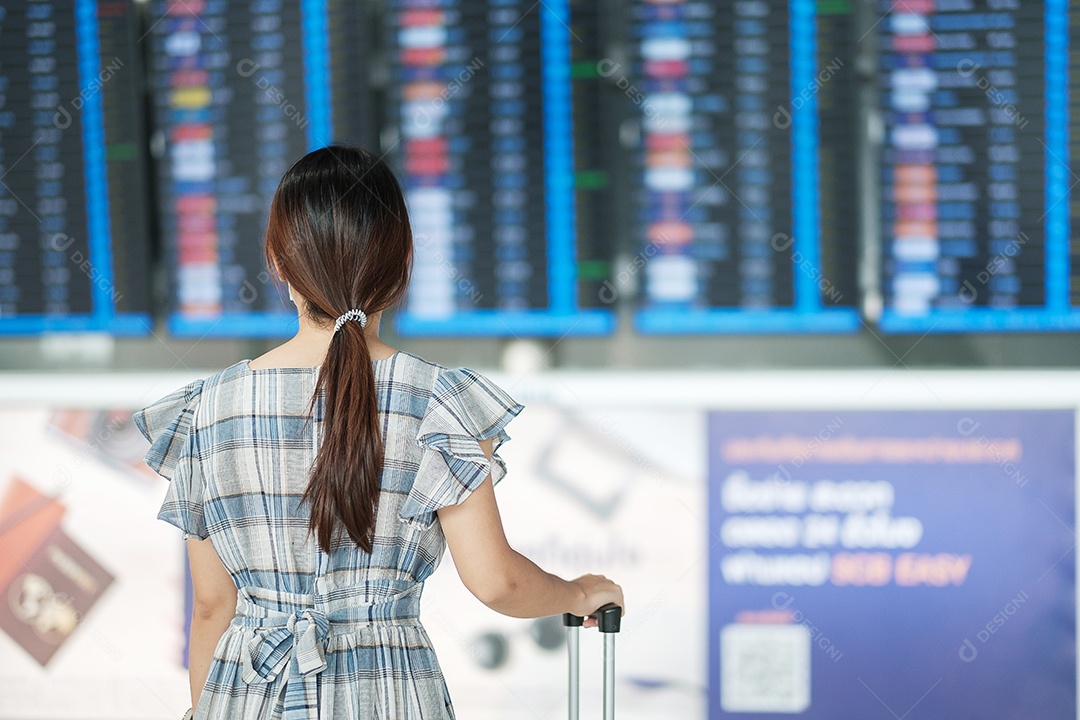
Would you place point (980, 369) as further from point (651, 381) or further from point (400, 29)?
point (400, 29)

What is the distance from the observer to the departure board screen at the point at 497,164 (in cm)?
233

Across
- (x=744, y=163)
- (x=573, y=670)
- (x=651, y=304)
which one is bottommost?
(x=573, y=670)

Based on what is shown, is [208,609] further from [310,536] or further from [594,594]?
[594,594]

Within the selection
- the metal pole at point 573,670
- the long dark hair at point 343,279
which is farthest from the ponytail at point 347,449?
the metal pole at point 573,670

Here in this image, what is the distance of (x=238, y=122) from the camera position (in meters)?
2.41

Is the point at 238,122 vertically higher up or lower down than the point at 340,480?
higher up

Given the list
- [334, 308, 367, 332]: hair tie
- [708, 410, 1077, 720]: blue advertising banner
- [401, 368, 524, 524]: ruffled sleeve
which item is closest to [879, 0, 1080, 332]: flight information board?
[708, 410, 1077, 720]: blue advertising banner

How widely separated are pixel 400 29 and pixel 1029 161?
1.42m

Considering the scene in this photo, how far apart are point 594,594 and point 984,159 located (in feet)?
4.94

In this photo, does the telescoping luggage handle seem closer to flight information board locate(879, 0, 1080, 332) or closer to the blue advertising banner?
the blue advertising banner

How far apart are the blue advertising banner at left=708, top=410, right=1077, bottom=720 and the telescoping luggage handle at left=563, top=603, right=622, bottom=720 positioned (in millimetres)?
942

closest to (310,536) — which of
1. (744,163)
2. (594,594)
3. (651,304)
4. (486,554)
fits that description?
(486,554)

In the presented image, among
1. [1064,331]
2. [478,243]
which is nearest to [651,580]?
[478,243]

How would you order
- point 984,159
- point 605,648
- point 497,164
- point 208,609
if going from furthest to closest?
point 497,164, point 984,159, point 605,648, point 208,609
